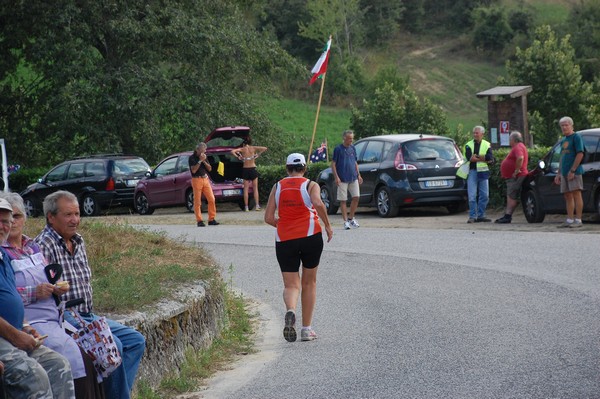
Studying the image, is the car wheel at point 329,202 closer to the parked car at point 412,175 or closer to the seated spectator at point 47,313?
the parked car at point 412,175

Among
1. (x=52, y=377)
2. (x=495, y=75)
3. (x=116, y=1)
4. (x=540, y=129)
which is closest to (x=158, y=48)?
(x=116, y=1)

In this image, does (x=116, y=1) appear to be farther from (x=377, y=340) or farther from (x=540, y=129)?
(x=377, y=340)

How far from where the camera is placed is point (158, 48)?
3850 centimetres

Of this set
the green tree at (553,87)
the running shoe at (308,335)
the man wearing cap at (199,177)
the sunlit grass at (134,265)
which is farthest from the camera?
the green tree at (553,87)

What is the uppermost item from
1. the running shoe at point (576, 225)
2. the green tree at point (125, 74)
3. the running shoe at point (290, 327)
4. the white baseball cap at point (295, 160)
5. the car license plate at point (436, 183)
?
the green tree at point (125, 74)

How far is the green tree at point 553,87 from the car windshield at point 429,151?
21730 mm

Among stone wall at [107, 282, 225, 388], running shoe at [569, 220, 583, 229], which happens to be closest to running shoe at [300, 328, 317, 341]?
stone wall at [107, 282, 225, 388]

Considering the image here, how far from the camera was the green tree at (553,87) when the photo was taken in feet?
152

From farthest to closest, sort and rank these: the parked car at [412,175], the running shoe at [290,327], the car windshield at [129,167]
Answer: the car windshield at [129,167]
the parked car at [412,175]
the running shoe at [290,327]

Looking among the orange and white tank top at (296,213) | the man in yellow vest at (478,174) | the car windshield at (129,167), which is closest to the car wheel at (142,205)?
the car windshield at (129,167)

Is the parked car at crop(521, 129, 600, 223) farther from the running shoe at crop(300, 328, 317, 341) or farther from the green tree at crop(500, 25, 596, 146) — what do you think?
the green tree at crop(500, 25, 596, 146)

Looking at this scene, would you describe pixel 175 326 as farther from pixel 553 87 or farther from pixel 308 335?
pixel 553 87

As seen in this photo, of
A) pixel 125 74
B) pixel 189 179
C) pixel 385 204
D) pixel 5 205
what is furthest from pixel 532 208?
pixel 125 74

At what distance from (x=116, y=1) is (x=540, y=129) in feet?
57.0
